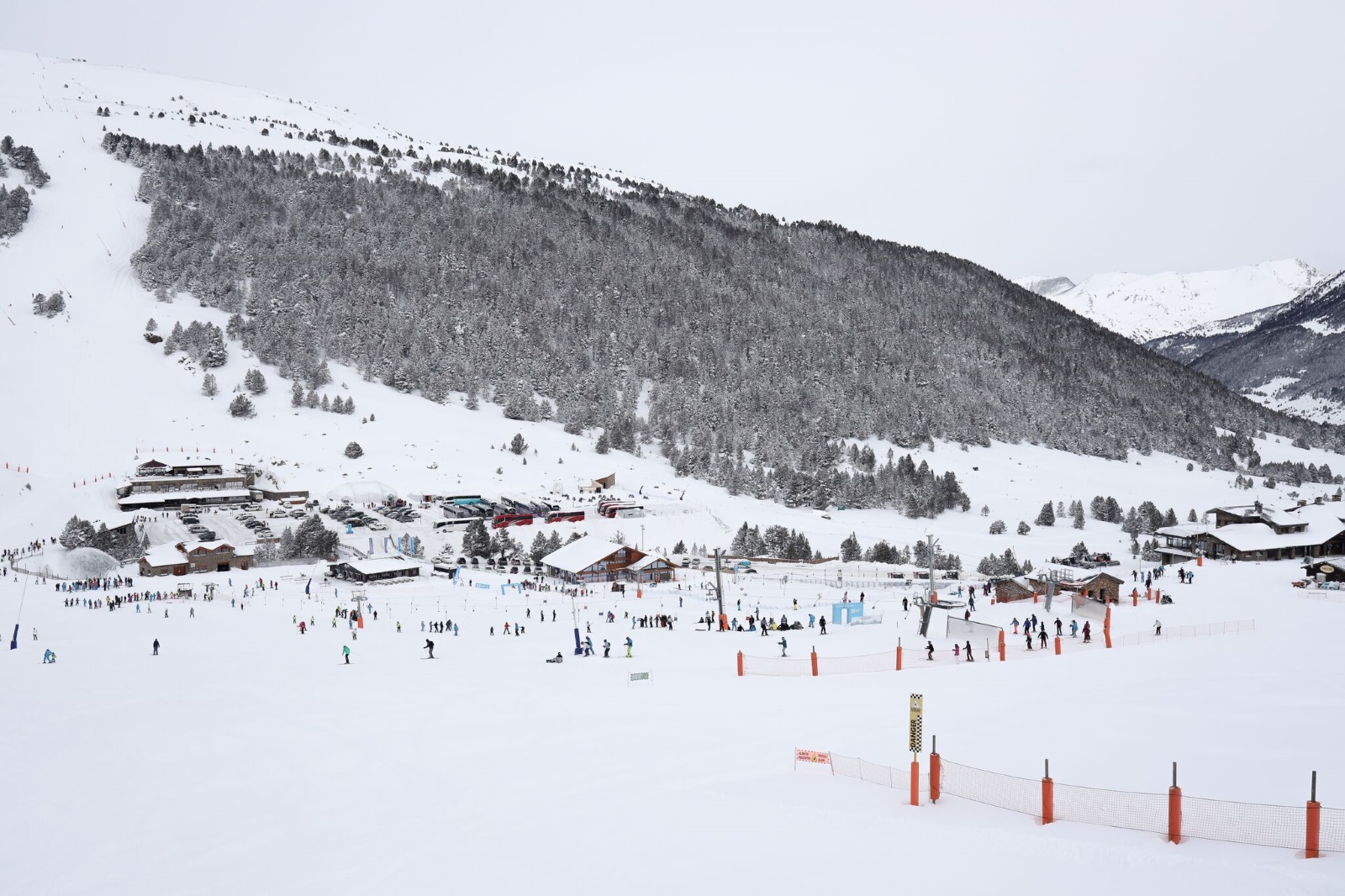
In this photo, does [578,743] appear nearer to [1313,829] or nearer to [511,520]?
[1313,829]

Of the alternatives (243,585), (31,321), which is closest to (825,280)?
(31,321)

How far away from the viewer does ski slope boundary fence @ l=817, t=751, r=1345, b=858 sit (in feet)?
30.8

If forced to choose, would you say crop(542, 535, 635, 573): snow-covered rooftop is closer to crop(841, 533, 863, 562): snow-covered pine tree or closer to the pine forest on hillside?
crop(841, 533, 863, 562): snow-covered pine tree

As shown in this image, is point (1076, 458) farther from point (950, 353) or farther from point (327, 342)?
point (327, 342)

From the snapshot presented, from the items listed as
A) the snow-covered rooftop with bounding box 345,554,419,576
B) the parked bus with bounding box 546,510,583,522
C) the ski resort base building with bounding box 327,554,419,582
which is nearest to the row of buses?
the parked bus with bounding box 546,510,583,522

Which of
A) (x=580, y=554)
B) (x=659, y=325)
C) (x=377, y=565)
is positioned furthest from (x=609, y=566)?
(x=659, y=325)

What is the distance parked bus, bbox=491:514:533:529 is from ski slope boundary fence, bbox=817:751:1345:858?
55237 millimetres

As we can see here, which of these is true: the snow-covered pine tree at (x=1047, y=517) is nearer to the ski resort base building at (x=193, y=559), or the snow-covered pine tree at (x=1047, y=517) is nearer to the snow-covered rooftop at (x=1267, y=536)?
the snow-covered rooftop at (x=1267, y=536)

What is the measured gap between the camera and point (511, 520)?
66688 millimetres

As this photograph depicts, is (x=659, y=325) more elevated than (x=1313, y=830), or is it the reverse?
(x=659, y=325)

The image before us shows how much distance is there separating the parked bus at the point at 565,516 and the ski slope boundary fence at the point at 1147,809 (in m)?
56.3

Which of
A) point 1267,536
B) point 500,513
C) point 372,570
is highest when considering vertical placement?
point 1267,536

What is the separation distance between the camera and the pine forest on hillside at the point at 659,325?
340 ft

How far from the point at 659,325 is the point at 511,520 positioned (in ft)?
231
